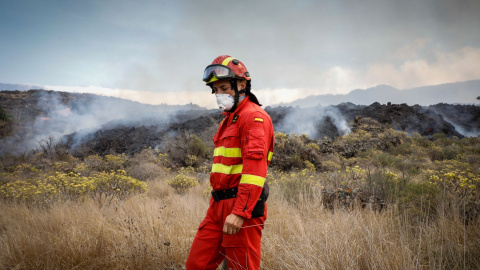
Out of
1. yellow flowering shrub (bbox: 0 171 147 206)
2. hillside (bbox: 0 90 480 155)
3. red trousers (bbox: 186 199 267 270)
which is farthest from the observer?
→ hillside (bbox: 0 90 480 155)

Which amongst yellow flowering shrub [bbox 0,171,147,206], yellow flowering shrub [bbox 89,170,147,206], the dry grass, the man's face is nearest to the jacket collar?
the man's face

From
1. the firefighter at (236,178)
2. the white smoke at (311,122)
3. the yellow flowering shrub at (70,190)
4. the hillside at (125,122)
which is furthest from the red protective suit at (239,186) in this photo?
the white smoke at (311,122)

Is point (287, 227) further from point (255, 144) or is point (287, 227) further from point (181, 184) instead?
point (181, 184)

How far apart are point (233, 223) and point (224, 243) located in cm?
30

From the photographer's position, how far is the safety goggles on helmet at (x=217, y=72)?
202 cm

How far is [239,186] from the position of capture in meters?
1.65

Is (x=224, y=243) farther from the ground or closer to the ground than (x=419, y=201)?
farther from the ground

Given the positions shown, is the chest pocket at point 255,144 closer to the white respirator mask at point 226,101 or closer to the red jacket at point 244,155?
the red jacket at point 244,155

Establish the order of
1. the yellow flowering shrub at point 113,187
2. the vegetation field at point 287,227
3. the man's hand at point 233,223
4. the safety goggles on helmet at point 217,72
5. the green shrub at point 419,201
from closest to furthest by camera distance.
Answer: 1. the man's hand at point 233,223
2. the safety goggles on helmet at point 217,72
3. the vegetation field at point 287,227
4. the green shrub at point 419,201
5. the yellow flowering shrub at point 113,187

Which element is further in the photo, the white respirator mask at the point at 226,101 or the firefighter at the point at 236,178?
the white respirator mask at the point at 226,101

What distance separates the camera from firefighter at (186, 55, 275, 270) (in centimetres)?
164

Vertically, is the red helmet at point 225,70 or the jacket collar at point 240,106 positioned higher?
the red helmet at point 225,70

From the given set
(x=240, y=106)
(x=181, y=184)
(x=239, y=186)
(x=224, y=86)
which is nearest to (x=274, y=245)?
(x=239, y=186)

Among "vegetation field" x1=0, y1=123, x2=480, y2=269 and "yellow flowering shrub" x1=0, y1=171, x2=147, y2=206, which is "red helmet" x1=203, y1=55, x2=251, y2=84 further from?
"yellow flowering shrub" x1=0, y1=171, x2=147, y2=206
